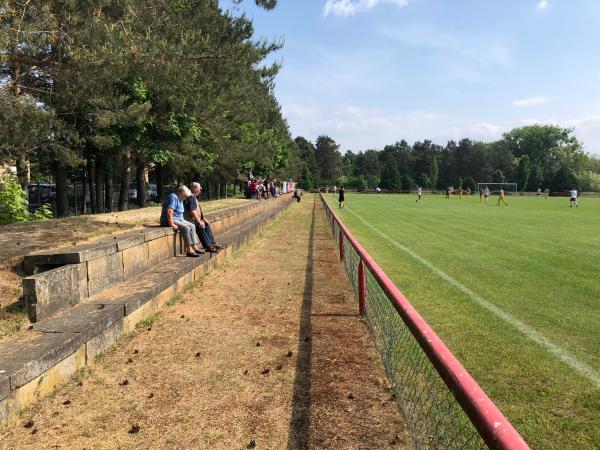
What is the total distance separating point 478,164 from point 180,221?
115983 millimetres

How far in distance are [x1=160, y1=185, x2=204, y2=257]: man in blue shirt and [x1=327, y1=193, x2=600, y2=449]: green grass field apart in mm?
3930

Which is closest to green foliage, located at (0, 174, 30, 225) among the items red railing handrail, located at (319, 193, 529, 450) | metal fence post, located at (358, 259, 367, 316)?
metal fence post, located at (358, 259, 367, 316)

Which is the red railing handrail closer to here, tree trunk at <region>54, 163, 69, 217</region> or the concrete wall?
the concrete wall

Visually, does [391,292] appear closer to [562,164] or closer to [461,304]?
[461,304]

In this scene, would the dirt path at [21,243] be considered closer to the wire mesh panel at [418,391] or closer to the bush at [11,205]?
the bush at [11,205]

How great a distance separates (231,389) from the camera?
393 centimetres

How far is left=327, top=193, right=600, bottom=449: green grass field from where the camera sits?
11.6 feet

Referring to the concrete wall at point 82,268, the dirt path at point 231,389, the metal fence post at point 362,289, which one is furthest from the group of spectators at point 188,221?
the metal fence post at point 362,289

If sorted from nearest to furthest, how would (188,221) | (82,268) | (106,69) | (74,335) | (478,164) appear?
(74,335) < (82,268) < (106,69) < (188,221) < (478,164)

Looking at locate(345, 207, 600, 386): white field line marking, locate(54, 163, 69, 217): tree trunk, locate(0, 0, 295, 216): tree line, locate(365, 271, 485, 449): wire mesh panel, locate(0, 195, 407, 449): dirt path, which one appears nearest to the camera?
locate(365, 271, 485, 449): wire mesh panel

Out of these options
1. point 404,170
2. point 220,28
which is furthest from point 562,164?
point 220,28

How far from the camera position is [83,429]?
10.8 ft

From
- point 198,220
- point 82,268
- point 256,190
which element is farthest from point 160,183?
point 82,268

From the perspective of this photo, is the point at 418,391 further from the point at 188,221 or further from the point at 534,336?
the point at 188,221
